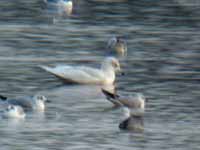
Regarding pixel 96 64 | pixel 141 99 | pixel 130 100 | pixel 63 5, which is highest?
pixel 141 99

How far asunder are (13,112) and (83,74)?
3.91 metres

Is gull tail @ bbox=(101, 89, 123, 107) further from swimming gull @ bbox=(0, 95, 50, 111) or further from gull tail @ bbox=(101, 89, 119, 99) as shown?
swimming gull @ bbox=(0, 95, 50, 111)

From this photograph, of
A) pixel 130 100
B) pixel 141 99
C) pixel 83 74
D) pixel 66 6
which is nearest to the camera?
pixel 141 99

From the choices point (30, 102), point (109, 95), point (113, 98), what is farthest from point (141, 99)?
point (30, 102)

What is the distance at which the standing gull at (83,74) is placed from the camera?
1970 cm

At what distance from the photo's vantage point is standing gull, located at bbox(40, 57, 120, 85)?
19.7 metres

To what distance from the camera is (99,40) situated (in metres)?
23.7

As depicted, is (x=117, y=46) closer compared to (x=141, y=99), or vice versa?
(x=141, y=99)

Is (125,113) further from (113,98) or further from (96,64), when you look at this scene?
(96,64)

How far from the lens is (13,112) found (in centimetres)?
1603

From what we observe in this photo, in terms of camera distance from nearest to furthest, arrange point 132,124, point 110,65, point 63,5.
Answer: point 132,124 < point 110,65 < point 63,5

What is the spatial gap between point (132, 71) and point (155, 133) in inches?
211

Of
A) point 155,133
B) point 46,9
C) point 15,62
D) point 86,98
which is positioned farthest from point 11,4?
point 155,133

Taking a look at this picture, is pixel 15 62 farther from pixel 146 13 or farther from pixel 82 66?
pixel 146 13
